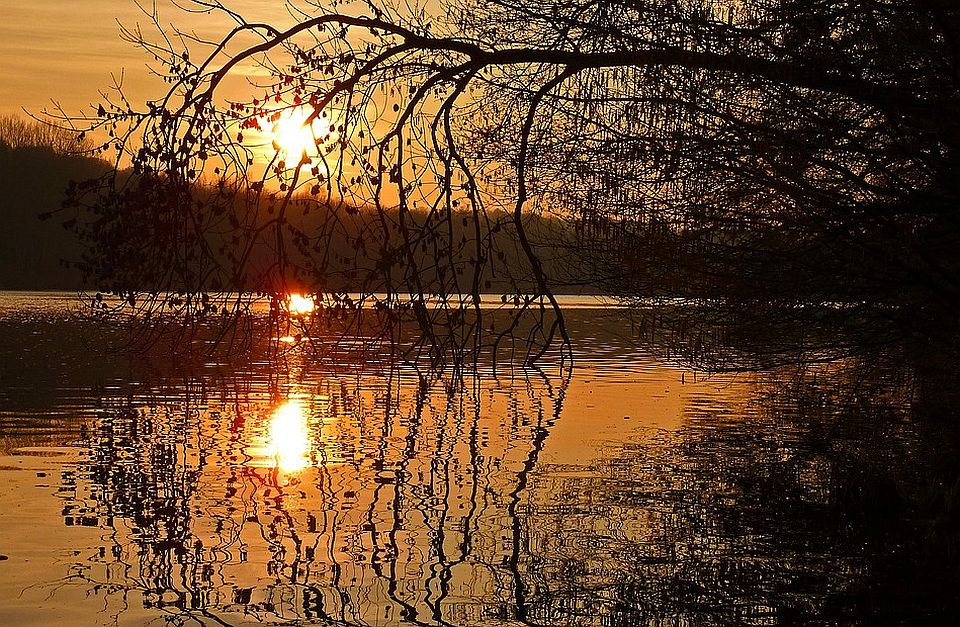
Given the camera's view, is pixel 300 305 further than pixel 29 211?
No

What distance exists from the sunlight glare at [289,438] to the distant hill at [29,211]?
94.1m

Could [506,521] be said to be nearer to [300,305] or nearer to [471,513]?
[471,513]

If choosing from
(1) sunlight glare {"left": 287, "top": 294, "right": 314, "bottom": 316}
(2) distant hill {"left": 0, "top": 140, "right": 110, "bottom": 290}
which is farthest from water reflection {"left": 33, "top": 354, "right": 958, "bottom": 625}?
(2) distant hill {"left": 0, "top": 140, "right": 110, "bottom": 290}

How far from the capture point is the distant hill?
11194 cm

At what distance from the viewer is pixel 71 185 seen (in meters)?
9.23

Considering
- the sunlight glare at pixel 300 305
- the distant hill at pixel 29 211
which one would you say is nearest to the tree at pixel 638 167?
the sunlight glare at pixel 300 305

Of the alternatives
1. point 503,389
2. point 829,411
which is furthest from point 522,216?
point 503,389

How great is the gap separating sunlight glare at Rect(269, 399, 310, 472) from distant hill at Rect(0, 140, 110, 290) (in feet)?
309

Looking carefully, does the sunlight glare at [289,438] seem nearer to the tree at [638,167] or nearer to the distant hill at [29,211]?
the tree at [638,167]

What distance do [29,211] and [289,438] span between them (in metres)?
100

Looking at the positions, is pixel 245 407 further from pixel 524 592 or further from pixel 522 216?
pixel 524 592

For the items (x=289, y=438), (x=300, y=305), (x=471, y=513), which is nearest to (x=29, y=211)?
(x=289, y=438)

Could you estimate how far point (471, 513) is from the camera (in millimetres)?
12938

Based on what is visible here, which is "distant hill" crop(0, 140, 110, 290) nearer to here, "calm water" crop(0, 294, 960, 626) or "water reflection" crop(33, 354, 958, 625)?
"calm water" crop(0, 294, 960, 626)
